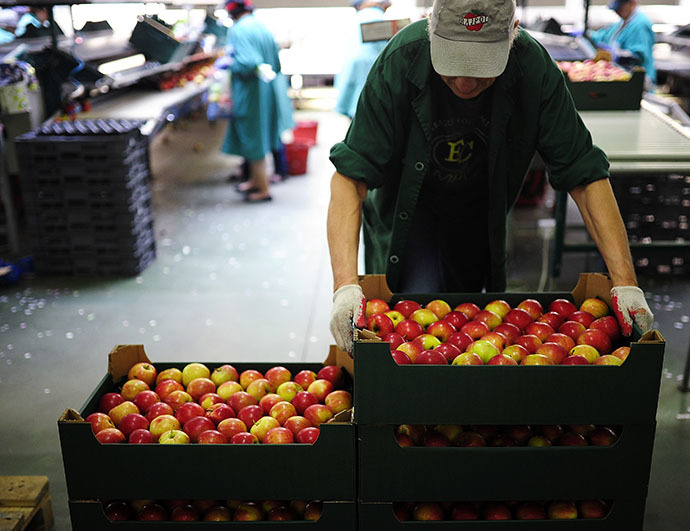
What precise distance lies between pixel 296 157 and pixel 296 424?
6.53 meters

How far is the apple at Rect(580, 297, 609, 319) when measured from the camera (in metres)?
2.04

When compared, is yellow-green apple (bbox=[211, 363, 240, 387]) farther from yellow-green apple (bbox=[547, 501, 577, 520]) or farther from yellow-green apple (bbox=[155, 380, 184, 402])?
yellow-green apple (bbox=[547, 501, 577, 520])

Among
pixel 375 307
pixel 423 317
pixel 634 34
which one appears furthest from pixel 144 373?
pixel 634 34

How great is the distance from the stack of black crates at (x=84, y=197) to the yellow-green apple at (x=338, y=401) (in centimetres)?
352

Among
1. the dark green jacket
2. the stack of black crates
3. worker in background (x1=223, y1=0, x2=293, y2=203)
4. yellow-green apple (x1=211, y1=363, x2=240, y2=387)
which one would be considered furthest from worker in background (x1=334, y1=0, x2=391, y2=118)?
yellow-green apple (x1=211, y1=363, x2=240, y2=387)

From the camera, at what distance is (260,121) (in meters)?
7.13

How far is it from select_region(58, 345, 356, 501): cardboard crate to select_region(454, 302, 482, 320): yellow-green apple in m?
0.55

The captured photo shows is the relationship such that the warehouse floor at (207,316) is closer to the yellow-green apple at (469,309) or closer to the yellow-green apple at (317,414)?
the yellow-green apple at (317,414)

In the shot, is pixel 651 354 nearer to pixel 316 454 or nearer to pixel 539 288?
pixel 316 454

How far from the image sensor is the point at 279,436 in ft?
6.19

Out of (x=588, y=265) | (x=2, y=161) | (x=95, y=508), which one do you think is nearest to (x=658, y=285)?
(x=588, y=265)

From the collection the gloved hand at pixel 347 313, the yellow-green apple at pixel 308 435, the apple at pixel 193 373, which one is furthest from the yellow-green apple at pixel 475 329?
the apple at pixel 193 373

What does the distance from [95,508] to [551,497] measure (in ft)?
3.72

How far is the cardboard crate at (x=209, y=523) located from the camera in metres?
1.78
